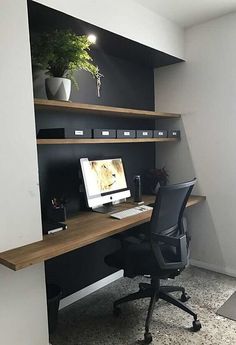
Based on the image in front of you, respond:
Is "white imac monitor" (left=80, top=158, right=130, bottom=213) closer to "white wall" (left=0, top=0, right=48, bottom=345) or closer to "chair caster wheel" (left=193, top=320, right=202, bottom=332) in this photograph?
"white wall" (left=0, top=0, right=48, bottom=345)

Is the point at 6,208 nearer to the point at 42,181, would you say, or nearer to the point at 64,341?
the point at 42,181

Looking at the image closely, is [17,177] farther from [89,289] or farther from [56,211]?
[89,289]

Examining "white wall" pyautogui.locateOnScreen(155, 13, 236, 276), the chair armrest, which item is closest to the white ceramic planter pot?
the chair armrest

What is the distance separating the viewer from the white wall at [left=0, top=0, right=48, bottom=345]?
A: 156cm

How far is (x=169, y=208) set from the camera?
79.7 inches

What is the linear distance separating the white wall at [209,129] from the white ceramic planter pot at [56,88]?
1.50 metres

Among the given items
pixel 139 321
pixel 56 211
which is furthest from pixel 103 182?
pixel 139 321

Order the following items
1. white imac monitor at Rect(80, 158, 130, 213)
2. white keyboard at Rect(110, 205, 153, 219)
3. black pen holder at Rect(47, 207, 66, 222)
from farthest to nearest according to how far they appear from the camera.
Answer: white imac monitor at Rect(80, 158, 130, 213)
white keyboard at Rect(110, 205, 153, 219)
black pen holder at Rect(47, 207, 66, 222)

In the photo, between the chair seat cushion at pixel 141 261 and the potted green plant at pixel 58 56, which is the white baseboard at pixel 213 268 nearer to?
the chair seat cushion at pixel 141 261

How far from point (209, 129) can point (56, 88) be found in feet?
5.33

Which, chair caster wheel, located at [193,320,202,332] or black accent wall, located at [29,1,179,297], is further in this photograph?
black accent wall, located at [29,1,179,297]

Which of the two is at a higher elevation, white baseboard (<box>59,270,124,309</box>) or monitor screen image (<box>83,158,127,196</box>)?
monitor screen image (<box>83,158,127,196</box>)

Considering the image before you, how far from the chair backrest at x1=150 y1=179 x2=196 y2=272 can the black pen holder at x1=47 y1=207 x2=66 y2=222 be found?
2.12ft

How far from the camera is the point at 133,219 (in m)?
2.10
